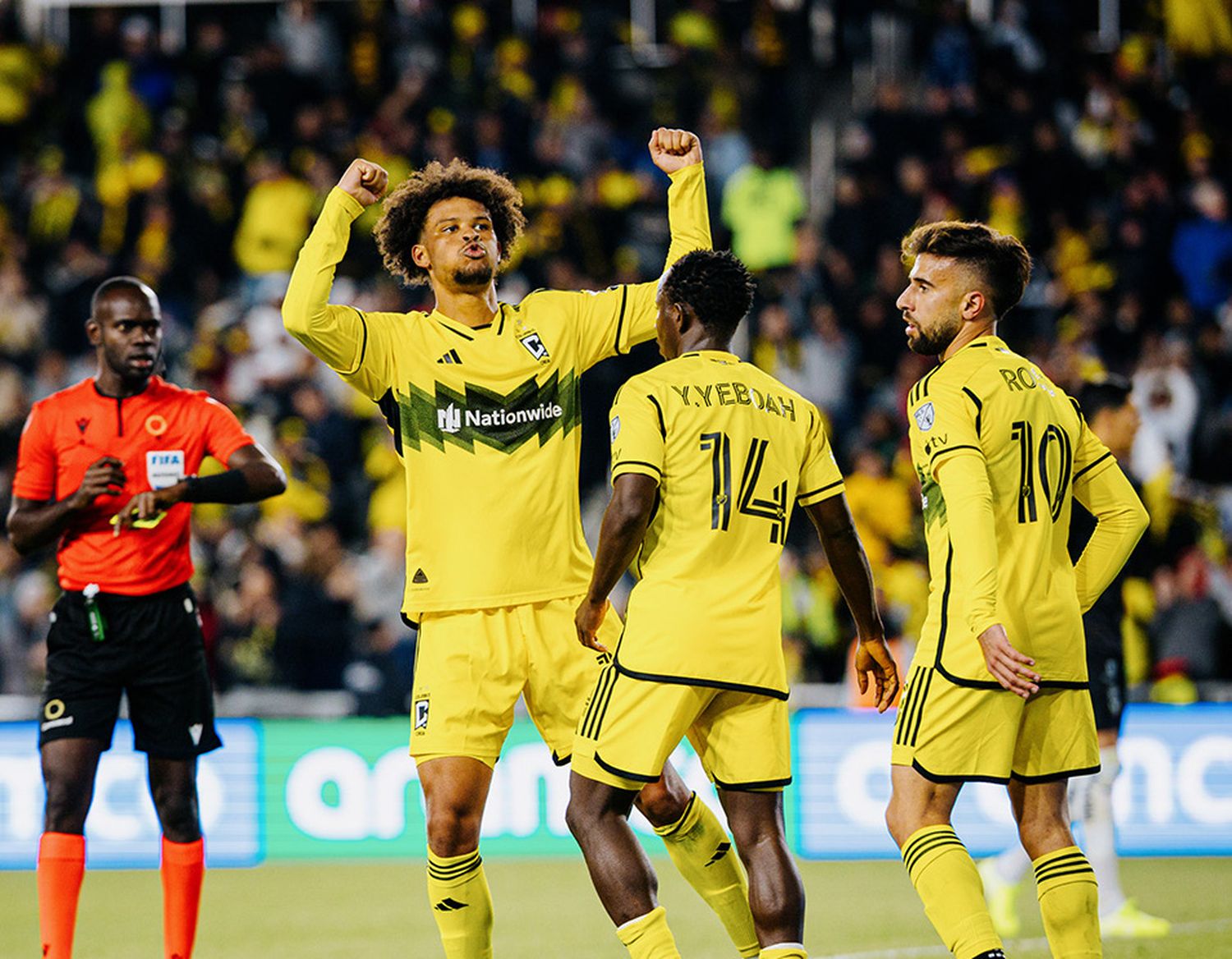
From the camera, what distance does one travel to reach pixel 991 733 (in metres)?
5.32

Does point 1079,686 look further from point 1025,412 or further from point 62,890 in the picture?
point 62,890

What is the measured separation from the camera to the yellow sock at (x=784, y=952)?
17.1ft

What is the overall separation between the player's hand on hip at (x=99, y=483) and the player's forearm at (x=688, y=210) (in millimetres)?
2124

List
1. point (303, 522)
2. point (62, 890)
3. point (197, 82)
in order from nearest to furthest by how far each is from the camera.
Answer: point (62, 890) < point (303, 522) < point (197, 82)

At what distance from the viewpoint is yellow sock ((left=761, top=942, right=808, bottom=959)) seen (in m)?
5.22

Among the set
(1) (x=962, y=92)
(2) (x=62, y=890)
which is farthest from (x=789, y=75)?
(2) (x=62, y=890)

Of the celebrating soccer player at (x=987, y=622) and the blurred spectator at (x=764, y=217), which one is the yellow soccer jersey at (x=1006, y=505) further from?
the blurred spectator at (x=764, y=217)

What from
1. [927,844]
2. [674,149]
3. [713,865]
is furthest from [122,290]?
[927,844]

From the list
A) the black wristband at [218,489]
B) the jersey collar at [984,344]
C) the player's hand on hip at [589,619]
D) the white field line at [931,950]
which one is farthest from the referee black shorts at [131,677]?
the jersey collar at [984,344]

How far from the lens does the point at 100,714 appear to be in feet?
21.6

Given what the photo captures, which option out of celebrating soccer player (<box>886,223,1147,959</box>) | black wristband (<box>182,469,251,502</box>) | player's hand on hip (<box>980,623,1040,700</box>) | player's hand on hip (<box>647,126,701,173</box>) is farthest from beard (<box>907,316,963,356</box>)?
black wristband (<box>182,469,251,502</box>)

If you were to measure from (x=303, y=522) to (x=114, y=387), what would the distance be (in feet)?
23.0

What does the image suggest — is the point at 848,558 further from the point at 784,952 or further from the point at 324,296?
the point at 324,296

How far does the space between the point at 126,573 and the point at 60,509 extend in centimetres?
35
